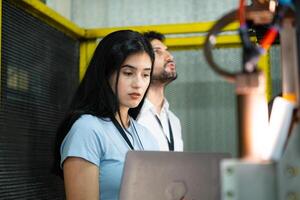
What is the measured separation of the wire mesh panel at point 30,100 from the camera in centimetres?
198

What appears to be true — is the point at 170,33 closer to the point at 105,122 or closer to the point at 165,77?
the point at 165,77

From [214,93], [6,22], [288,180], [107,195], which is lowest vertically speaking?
[107,195]

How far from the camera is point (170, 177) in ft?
3.97

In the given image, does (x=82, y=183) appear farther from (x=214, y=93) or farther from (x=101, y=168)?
(x=214, y=93)

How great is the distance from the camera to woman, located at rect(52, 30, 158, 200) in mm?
1653

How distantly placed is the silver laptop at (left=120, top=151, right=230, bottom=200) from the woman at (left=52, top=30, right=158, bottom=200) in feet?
1.52

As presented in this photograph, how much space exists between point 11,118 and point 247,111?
156 cm

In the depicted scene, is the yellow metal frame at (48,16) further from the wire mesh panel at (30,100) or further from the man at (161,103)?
the man at (161,103)

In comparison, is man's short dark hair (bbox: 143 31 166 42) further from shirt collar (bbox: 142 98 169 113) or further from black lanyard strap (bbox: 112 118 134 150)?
black lanyard strap (bbox: 112 118 134 150)

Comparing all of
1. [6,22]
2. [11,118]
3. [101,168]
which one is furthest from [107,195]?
[6,22]

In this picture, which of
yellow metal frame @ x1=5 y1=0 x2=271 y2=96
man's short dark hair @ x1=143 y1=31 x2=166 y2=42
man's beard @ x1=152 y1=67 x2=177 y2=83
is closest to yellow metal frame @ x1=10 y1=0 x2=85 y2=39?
yellow metal frame @ x1=5 y1=0 x2=271 y2=96

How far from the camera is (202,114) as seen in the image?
2.76 meters

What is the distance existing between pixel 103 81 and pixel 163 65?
91 cm

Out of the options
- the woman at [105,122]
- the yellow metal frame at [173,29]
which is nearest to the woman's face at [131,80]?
the woman at [105,122]
